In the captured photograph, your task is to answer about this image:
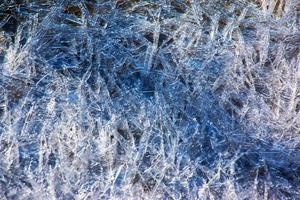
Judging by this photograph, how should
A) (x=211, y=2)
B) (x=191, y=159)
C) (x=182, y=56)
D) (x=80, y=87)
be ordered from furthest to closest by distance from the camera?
1. (x=211, y=2)
2. (x=182, y=56)
3. (x=80, y=87)
4. (x=191, y=159)

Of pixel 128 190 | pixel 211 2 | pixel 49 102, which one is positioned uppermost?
pixel 211 2

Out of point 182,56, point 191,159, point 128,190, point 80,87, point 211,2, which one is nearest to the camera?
point 128,190

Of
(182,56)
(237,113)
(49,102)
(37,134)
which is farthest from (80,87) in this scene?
(237,113)

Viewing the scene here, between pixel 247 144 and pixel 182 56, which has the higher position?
pixel 182 56

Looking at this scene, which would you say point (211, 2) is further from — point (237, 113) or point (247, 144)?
point (247, 144)

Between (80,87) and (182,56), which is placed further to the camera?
(182,56)

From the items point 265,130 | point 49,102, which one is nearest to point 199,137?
point 265,130
